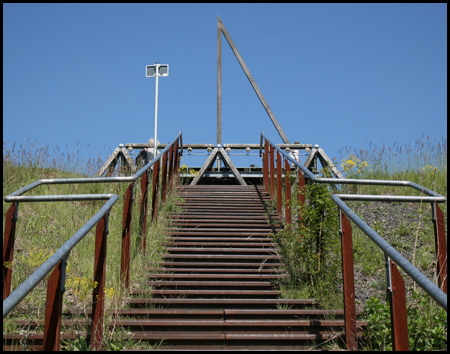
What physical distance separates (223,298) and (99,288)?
56.1 inches

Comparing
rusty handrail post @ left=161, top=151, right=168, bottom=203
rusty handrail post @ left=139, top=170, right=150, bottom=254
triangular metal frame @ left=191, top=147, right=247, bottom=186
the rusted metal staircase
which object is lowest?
the rusted metal staircase

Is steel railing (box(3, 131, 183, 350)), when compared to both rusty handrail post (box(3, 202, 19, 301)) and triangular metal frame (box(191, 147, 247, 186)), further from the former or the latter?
triangular metal frame (box(191, 147, 247, 186))

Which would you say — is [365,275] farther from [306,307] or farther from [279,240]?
[306,307]

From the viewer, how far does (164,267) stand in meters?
5.41

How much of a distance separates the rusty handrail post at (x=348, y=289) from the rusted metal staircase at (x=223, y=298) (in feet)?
0.57

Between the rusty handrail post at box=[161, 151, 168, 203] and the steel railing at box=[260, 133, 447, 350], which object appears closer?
the steel railing at box=[260, 133, 447, 350]

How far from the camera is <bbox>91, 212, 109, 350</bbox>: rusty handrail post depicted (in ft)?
11.7

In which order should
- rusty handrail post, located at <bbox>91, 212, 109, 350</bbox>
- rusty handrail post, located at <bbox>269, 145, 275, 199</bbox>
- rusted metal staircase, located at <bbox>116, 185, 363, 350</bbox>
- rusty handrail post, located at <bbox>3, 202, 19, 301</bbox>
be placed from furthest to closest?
rusty handrail post, located at <bbox>269, 145, 275, 199</bbox> < rusty handrail post, located at <bbox>3, 202, 19, 301</bbox> < rusted metal staircase, located at <bbox>116, 185, 363, 350</bbox> < rusty handrail post, located at <bbox>91, 212, 109, 350</bbox>

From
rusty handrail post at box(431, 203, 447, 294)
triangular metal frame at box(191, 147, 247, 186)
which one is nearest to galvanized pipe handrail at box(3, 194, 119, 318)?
rusty handrail post at box(431, 203, 447, 294)

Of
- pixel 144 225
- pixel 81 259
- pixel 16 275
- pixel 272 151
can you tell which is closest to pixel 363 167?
pixel 272 151

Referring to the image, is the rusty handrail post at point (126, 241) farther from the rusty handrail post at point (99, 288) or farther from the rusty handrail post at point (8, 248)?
the rusty handrail post at point (8, 248)

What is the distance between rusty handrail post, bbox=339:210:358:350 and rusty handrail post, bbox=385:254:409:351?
83cm

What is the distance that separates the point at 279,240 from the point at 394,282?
3.30 meters

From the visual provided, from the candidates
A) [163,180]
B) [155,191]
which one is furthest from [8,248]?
[163,180]
